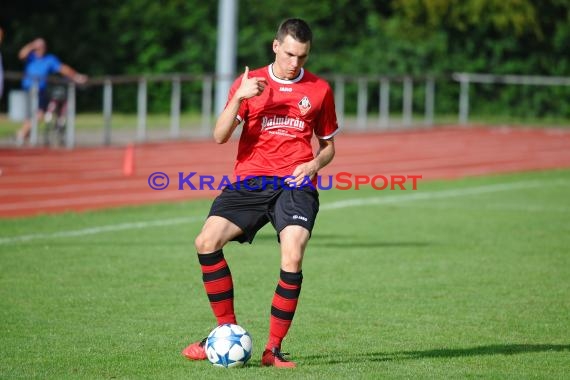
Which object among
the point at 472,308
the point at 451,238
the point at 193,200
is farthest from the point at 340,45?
the point at 472,308

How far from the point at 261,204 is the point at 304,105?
66 centimetres

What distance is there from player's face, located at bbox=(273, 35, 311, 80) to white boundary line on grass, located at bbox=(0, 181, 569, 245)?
6.20 metres

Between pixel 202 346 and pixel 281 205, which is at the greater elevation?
pixel 281 205

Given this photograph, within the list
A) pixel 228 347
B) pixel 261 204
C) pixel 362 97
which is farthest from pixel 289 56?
pixel 362 97

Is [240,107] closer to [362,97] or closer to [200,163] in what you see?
[200,163]

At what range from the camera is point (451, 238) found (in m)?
13.5

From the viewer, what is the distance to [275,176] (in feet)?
23.8

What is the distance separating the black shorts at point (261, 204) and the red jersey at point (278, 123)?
0.26ft

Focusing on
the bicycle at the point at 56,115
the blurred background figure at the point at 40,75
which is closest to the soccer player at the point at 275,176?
the blurred background figure at the point at 40,75

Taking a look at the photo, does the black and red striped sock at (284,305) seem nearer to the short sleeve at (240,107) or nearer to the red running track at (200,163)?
the short sleeve at (240,107)

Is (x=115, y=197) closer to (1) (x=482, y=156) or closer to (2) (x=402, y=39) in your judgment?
(1) (x=482, y=156)

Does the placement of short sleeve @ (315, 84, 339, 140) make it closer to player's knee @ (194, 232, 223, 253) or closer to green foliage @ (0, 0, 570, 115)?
player's knee @ (194, 232, 223, 253)

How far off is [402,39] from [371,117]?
7331mm

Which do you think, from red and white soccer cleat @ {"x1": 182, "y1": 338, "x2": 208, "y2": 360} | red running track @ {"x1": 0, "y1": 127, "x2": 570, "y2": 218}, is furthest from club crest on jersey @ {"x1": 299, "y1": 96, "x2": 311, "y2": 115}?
red running track @ {"x1": 0, "y1": 127, "x2": 570, "y2": 218}
